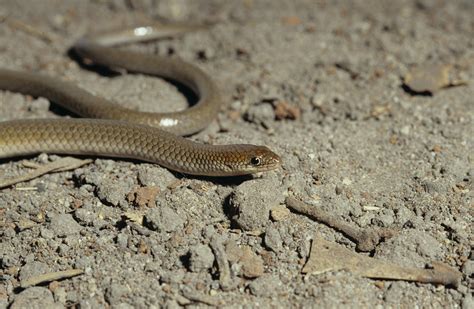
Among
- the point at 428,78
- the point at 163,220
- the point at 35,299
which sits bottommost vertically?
the point at 35,299

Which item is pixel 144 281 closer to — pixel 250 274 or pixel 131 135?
pixel 250 274

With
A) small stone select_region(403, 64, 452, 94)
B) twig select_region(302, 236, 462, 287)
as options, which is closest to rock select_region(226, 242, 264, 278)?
twig select_region(302, 236, 462, 287)

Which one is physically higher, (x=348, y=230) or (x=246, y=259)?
(x=348, y=230)

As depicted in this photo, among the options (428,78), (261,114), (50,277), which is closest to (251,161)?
(261,114)

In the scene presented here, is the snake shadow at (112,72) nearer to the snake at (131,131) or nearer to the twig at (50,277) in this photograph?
the snake at (131,131)

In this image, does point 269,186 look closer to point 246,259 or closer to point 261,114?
point 246,259

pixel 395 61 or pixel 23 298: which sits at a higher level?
pixel 395 61

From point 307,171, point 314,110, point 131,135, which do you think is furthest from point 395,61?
point 131,135

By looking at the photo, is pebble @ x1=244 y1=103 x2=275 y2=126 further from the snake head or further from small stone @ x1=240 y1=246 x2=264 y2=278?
small stone @ x1=240 y1=246 x2=264 y2=278
